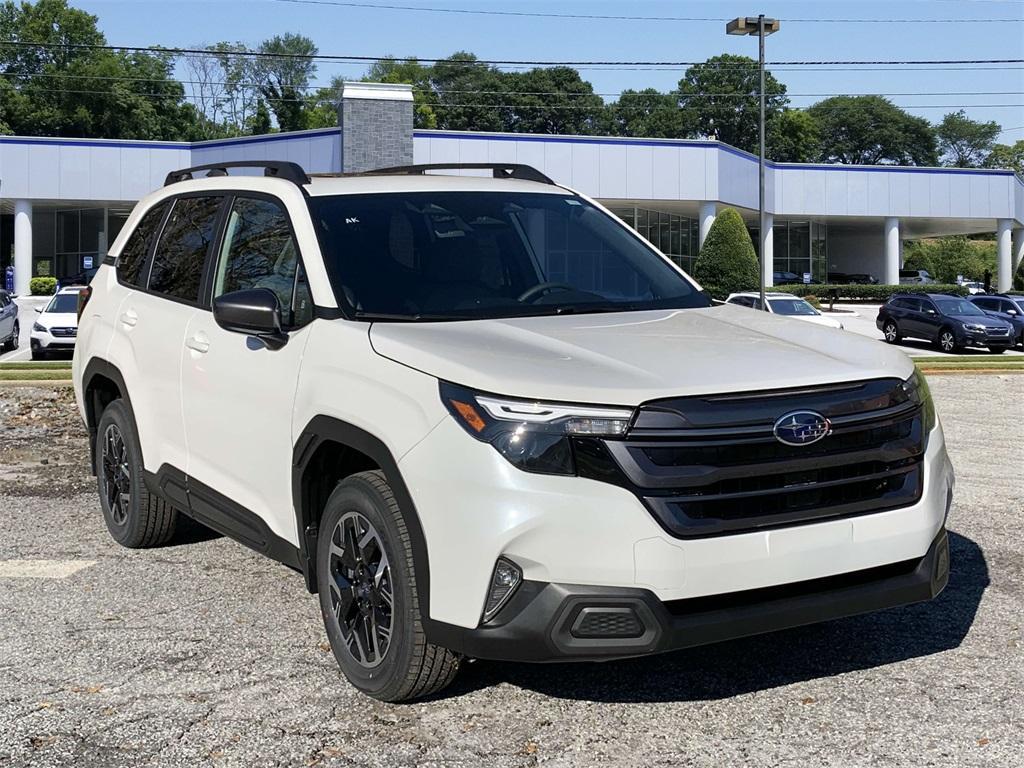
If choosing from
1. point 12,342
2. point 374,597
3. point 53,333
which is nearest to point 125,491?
point 374,597

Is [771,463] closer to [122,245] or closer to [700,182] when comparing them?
[122,245]

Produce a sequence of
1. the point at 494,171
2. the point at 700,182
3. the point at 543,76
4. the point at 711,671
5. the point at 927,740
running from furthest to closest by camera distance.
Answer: the point at 543,76
the point at 700,182
the point at 494,171
the point at 711,671
the point at 927,740

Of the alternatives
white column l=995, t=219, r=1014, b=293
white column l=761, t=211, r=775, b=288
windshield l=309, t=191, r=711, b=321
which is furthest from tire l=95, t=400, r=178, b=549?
white column l=995, t=219, r=1014, b=293

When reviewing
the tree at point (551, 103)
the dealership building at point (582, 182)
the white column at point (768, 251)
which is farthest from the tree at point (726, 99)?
the white column at point (768, 251)

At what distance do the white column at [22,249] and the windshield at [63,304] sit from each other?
25.9m

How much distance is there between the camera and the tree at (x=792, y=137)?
11419 centimetres

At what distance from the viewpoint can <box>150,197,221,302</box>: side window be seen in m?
5.43

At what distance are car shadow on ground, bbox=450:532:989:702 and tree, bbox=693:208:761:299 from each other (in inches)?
1489

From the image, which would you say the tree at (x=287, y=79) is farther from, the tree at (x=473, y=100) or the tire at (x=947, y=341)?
the tire at (x=947, y=341)

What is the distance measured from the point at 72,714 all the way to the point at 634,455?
2.22 metres


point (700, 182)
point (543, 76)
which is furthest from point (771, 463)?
point (543, 76)

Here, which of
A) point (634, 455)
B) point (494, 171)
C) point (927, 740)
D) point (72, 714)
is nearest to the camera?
point (634, 455)

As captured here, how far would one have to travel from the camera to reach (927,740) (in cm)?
369

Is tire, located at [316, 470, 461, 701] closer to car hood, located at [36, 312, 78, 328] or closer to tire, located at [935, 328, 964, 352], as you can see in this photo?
car hood, located at [36, 312, 78, 328]
